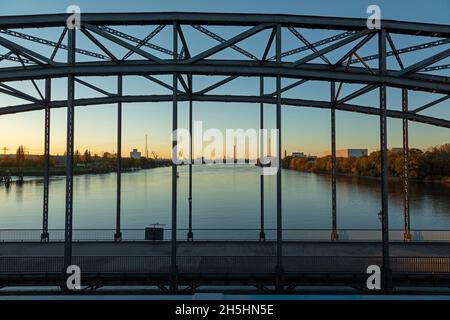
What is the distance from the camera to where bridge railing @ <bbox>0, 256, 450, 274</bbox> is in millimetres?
10578

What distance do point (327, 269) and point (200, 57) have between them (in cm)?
850

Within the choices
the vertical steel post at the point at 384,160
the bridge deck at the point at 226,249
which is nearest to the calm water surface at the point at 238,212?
the bridge deck at the point at 226,249

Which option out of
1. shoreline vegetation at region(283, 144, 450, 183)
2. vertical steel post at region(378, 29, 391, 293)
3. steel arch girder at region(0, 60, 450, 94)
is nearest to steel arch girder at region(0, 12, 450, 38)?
vertical steel post at region(378, 29, 391, 293)

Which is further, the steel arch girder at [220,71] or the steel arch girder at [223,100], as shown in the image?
the steel arch girder at [223,100]

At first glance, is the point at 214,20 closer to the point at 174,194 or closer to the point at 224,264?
the point at 174,194

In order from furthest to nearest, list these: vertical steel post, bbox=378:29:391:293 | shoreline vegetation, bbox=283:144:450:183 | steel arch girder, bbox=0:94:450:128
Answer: shoreline vegetation, bbox=283:144:450:183 < steel arch girder, bbox=0:94:450:128 < vertical steel post, bbox=378:29:391:293

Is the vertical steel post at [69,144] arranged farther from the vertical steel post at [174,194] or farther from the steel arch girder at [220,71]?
the vertical steel post at [174,194]

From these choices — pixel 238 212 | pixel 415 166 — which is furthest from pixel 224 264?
pixel 415 166

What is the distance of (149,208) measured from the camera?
164ft

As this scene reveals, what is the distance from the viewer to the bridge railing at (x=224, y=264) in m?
10.6

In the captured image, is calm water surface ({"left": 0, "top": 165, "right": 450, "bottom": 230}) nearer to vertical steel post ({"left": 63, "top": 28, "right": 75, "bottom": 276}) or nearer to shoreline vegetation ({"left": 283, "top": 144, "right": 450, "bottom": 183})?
shoreline vegetation ({"left": 283, "top": 144, "right": 450, "bottom": 183})

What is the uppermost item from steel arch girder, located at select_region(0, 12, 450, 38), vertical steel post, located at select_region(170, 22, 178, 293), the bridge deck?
steel arch girder, located at select_region(0, 12, 450, 38)

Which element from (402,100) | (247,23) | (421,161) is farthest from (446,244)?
(421,161)

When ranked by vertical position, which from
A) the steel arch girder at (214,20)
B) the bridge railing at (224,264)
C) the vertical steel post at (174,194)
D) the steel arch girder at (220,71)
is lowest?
the bridge railing at (224,264)
